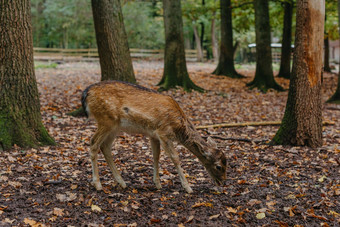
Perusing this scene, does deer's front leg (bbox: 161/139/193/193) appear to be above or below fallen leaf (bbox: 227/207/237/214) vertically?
above

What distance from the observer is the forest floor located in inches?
189

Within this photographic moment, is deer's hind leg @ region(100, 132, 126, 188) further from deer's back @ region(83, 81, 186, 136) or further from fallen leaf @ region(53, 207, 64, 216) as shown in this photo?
fallen leaf @ region(53, 207, 64, 216)

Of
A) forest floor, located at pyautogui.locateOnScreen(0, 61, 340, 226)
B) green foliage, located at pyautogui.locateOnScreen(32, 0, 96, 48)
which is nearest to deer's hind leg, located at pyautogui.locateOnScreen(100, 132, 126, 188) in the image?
forest floor, located at pyautogui.locateOnScreen(0, 61, 340, 226)

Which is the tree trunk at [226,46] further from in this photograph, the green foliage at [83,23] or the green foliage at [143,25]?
the green foliage at [143,25]

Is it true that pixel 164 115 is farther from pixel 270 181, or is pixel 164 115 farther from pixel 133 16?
pixel 133 16

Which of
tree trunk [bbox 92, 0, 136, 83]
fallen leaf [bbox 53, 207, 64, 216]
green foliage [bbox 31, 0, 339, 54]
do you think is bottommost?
fallen leaf [bbox 53, 207, 64, 216]

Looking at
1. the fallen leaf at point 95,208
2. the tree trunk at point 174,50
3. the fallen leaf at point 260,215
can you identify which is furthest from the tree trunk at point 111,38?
the fallen leaf at point 260,215

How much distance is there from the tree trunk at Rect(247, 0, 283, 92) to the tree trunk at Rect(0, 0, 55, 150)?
10.7 m

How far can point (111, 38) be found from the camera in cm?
1016

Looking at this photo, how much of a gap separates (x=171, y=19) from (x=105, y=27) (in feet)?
14.2

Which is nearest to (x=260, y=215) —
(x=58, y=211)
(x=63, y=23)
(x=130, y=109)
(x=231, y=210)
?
(x=231, y=210)

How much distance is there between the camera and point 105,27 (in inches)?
397

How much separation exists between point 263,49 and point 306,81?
899 cm

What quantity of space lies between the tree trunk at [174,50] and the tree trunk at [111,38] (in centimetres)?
350
